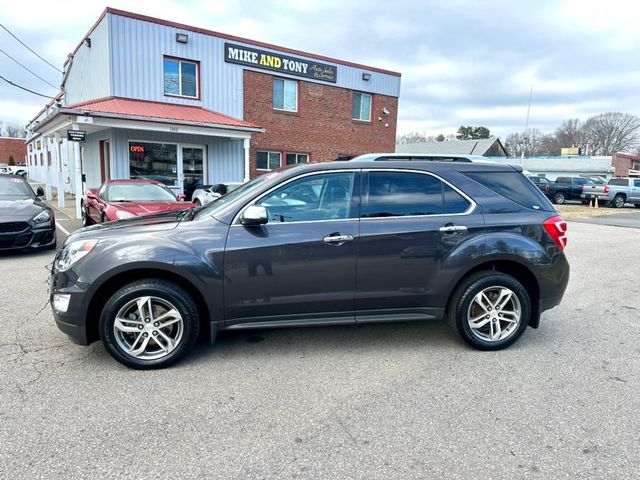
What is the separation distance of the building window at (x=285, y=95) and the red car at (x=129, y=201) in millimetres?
10520

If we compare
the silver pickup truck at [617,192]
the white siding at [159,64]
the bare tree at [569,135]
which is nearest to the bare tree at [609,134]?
the bare tree at [569,135]

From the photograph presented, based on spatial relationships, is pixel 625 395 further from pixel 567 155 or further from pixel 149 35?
pixel 567 155

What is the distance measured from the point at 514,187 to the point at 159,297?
3.39 metres

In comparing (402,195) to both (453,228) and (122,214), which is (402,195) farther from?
(122,214)

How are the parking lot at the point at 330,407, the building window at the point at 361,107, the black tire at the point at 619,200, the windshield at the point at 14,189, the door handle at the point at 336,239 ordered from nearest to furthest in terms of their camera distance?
the parking lot at the point at 330,407 → the door handle at the point at 336,239 → the windshield at the point at 14,189 → the building window at the point at 361,107 → the black tire at the point at 619,200

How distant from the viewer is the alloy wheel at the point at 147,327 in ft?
11.4

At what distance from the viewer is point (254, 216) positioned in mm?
3461

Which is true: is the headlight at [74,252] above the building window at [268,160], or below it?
below

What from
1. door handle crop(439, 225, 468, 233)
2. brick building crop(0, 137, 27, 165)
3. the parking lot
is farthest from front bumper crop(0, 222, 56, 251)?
brick building crop(0, 137, 27, 165)

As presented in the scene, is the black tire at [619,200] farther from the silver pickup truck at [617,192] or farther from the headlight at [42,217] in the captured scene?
the headlight at [42,217]

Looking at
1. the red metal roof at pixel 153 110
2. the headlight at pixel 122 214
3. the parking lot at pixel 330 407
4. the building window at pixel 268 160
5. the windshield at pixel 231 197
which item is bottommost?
the parking lot at pixel 330 407

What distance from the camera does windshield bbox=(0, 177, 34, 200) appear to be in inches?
328

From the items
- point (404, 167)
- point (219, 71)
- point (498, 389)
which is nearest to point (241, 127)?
point (219, 71)

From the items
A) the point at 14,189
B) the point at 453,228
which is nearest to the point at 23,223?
the point at 14,189
